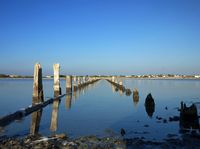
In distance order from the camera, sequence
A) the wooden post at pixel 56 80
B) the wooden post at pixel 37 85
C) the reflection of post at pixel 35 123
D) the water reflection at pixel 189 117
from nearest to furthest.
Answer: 1. the reflection of post at pixel 35 123
2. the water reflection at pixel 189 117
3. the wooden post at pixel 37 85
4. the wooden post at pixel 56 80

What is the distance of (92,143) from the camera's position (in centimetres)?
918

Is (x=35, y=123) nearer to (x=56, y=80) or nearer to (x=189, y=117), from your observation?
(x=189, y=117)

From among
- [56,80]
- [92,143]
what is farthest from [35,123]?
[56,80]

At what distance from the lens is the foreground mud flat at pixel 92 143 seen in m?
8.57

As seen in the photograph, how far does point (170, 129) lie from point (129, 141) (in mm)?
3462

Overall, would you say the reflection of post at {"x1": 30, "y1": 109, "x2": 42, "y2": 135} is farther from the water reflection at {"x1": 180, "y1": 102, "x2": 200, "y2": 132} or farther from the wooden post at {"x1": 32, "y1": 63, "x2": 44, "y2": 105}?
the water reflection at {"x1": 180, "y1": 102, "x2": 200, "y2": 132}

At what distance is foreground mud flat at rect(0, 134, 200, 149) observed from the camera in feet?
28.1

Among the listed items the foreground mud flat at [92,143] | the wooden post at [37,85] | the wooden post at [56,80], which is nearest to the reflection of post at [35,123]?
the foreground mud flat at [92,143]

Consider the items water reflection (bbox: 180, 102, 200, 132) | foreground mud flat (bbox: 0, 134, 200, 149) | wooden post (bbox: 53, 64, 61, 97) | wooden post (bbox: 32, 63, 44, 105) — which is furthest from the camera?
wooden post (bbox: 53, 64, 61, 97)

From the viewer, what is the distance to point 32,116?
15.0m

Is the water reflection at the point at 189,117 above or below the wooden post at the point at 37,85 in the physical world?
below

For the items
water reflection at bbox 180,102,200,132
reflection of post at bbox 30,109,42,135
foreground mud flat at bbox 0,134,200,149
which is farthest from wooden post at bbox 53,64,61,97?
foreground mud flat at bbox 0,134,200,149

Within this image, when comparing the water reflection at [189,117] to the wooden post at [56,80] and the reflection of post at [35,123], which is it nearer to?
the reflection of post at [35,123]

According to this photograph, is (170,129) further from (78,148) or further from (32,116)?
(32,116)
